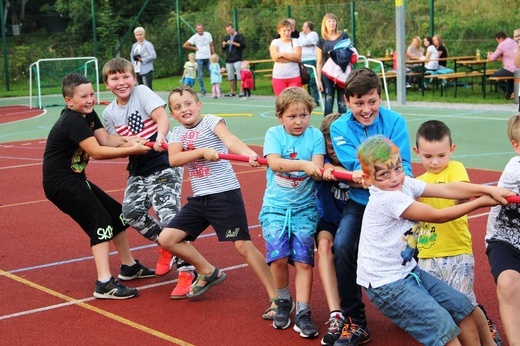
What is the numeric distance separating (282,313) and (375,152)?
1.65 metres

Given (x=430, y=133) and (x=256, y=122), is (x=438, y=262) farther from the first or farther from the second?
(x=256, y=122)

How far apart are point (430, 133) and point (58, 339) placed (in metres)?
2.82

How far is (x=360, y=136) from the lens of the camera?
213 inches

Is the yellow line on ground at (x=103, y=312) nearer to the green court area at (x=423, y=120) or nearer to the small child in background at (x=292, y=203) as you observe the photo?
the small child in background at (x=292, y=203)

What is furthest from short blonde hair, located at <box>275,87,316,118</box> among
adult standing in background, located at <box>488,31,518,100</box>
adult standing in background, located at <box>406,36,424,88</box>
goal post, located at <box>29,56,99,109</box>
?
goal post, located at <box>29,56,99,109</box>

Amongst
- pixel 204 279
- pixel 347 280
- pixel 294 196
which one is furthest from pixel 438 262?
pixel 204 279

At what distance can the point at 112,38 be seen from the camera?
35.8 meters

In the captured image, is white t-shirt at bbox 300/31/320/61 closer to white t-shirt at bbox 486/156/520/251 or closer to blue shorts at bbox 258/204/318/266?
blue shorts at bbox 258/204/318/266

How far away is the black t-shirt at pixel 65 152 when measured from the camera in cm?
670

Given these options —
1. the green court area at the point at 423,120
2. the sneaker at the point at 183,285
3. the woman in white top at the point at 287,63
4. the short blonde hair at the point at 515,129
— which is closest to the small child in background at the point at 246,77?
the green court area at the point at 423,120

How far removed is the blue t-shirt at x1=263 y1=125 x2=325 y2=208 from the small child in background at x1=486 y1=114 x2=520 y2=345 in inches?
49.9

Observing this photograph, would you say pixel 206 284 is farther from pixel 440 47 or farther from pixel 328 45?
pixel 440 47

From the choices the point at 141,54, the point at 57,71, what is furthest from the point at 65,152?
the point at 57,71

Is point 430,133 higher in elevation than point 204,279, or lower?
higher
